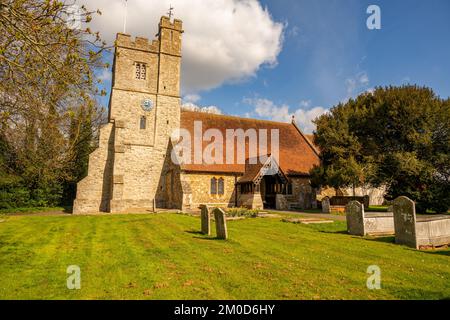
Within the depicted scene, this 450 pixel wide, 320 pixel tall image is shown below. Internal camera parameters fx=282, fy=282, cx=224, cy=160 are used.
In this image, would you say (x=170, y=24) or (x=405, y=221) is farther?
Result: (x=170, y=24)

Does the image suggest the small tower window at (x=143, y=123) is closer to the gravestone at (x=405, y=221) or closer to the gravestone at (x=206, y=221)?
the gravestone at (x=206, y=221)

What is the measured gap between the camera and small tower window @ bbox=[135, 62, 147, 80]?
88.3ft

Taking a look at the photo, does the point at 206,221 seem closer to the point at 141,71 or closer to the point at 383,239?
the point at 383,239

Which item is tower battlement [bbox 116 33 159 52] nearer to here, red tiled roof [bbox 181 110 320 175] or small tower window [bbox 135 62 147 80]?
small tower window [bbox 135 62 147 80]

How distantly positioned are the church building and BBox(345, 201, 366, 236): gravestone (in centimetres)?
1179

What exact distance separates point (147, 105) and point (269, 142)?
13110 mm

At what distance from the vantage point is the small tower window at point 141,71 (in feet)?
88.3

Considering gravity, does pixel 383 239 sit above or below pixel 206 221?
below

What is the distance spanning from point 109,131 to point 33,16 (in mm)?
19755

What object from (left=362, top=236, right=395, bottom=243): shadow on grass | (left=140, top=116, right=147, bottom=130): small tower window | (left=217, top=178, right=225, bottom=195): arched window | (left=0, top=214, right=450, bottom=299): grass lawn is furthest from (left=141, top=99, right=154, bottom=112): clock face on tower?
(left=362, top=236, right=395, bottom=243): shadow on grass

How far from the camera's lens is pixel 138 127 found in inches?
1034

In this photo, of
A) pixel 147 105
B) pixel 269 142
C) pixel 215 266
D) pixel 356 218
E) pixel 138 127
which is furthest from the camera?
pixel 269 142

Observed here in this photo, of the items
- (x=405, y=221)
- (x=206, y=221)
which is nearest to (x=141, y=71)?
(x=206, y=221)
